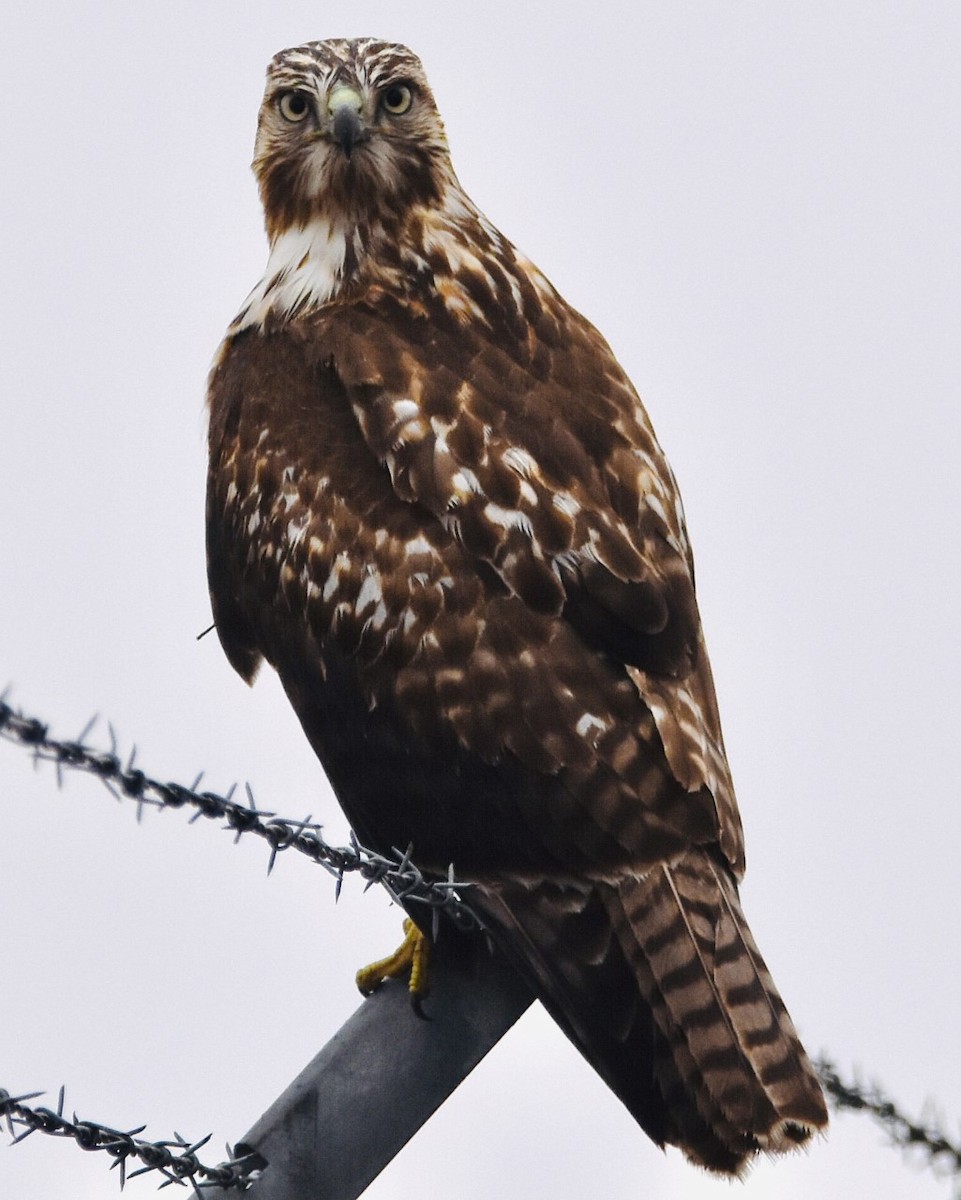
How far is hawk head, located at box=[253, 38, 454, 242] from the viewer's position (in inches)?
214

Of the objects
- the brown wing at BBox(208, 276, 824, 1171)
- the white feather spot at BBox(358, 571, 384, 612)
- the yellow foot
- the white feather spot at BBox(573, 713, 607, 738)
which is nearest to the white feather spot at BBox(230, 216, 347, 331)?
the brown wing at BBox(208, 276, 824, 1171)

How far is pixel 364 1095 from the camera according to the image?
313 centimetres

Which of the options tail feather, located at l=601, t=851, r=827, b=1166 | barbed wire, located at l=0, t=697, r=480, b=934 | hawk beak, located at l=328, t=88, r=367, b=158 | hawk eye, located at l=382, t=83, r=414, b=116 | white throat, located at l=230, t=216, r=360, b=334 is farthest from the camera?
hawk eye, located at l=382, t=83, r=414, b=116

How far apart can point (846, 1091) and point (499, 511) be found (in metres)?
1.72

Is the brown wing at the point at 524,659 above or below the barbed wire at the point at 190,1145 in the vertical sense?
above

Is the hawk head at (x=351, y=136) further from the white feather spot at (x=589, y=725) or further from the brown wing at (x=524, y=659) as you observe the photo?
the white feather spot at (x=589, y=725)

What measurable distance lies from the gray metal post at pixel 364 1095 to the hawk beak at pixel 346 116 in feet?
9.45

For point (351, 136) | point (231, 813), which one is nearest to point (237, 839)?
point (231, 813)

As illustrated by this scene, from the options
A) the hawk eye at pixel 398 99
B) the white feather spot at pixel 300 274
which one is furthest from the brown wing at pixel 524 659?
the hawk eye at pixel 398 99

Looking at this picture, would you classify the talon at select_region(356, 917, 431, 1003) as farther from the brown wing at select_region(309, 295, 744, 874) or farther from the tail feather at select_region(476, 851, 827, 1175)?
the brown wing at select_region(309, 295, 744, 874)

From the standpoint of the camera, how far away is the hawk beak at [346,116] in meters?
5.36

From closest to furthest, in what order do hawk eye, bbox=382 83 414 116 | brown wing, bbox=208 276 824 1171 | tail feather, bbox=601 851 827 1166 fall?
1. tail feather, bbox=601 851 827 1166
2. brown wing, bbox=208 276 824 1171
3. hawk eye, bbox=382 83 414 116

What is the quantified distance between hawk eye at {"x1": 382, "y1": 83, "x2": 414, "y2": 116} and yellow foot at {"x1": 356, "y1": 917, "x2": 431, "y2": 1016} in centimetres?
264

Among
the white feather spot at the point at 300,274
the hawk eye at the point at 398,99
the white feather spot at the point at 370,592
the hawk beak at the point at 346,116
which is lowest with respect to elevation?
the white feather spot at the point at 370,592
